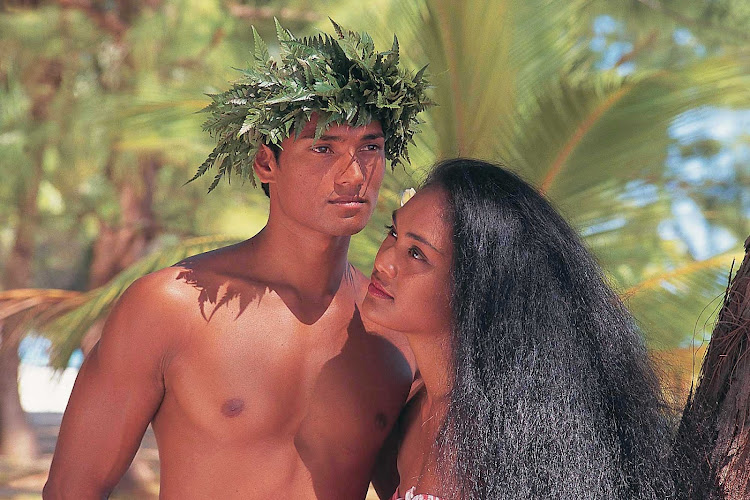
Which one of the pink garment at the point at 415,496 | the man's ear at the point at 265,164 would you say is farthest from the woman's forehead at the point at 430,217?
the pink garment at the point at 415,496

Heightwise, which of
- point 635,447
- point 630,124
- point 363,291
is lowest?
point 630,124

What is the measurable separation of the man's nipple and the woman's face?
1.43 feet

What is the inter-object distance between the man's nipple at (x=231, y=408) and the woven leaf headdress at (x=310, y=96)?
625 millimetres

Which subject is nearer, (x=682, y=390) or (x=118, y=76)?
(x=682, y=390)

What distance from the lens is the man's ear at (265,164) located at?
98.7 inches

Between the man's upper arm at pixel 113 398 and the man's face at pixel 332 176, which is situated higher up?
the man's face at pixel 332 176

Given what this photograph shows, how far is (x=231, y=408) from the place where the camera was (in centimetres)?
242

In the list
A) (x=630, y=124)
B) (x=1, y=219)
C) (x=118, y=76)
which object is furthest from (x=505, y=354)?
(x=1, y=219)

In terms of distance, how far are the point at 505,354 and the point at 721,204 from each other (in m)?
9.00

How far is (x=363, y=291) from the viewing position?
9.01 ft

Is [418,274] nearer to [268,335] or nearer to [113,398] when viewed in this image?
[268,335]

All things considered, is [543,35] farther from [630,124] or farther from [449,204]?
[449,204]

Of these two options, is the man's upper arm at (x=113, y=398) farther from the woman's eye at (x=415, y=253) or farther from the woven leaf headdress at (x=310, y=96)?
the woman's eye at (x=415, y=253)

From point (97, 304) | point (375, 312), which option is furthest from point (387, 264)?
point (97, 304)
